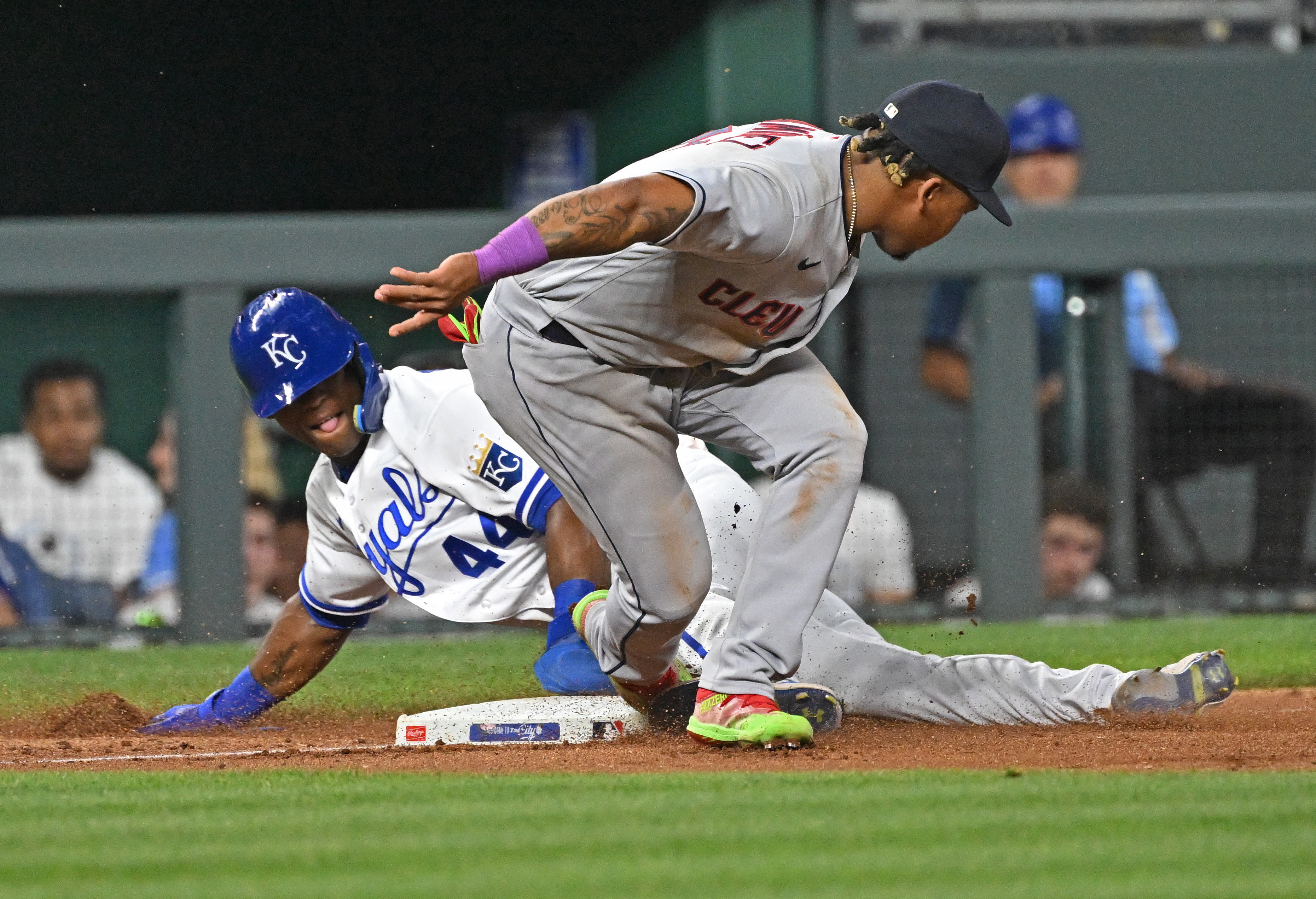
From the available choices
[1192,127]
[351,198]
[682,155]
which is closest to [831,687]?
[682,155]

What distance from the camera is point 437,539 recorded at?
5301mm

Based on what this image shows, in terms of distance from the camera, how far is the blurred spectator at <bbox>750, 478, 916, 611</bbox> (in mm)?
8258

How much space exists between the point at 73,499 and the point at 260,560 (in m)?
0.91

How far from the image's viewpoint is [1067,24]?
12156mm

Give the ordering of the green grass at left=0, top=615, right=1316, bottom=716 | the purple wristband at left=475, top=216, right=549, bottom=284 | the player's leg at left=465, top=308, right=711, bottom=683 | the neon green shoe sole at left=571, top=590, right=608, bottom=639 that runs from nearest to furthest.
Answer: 1. the purple wristband at left=475, top=216, right=549, bottom=284
2. the player's leg at left=465, top=308, right=711, bottom=683
3. the neon green shoe sole at left=571, top=590, right=608, bottom=639
4. the green grass at left=0, top=615, right=1316, bottom=716

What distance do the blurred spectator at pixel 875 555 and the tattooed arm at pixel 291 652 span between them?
3.25 m

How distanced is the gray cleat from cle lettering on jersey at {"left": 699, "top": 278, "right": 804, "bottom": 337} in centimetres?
143

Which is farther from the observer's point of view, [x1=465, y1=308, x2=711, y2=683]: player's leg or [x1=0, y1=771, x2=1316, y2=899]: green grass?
[x1=465, y1=308, x2=711, y2=683]: player's leg

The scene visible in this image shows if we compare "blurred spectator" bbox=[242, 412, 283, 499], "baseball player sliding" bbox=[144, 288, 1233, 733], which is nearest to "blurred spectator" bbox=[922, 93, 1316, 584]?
"blurred spectator" bbox=[242, 412, 283, 499]

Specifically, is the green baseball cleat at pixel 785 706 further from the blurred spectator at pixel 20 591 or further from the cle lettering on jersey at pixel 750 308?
the blurred spectator at pixel 20 591

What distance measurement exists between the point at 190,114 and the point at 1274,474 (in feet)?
27.6

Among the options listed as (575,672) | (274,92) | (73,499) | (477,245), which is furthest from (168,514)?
(274,92)

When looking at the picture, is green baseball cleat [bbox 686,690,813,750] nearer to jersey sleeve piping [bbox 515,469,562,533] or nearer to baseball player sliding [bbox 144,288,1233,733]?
baseball player sliding [bbox 144,288,1233,733]

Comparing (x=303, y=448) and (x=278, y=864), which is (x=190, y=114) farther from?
(x=278, y=864)
